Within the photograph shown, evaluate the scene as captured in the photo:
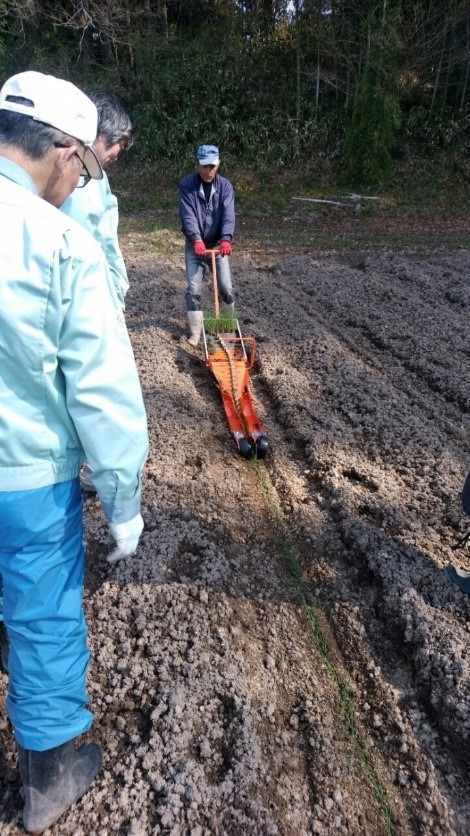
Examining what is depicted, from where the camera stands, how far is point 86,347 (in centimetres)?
180

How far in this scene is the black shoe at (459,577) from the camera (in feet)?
10.5

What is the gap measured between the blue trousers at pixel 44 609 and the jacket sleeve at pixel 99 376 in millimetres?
178

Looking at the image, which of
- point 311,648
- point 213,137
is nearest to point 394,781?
point 311,648

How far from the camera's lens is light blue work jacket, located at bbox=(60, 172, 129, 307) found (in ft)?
12.0

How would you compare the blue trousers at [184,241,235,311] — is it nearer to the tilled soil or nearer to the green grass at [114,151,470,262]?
the tilled soil

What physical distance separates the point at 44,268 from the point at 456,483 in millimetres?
3419

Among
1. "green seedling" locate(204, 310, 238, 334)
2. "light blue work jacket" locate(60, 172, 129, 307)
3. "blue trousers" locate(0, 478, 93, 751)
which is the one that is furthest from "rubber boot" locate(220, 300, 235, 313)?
"blue trousers" locate(0, 478, 93, 751)

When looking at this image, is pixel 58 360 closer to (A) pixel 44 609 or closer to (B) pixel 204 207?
(A) pixel 44 609

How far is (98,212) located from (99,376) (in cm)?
231

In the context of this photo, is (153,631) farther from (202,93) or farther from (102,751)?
(202,93)

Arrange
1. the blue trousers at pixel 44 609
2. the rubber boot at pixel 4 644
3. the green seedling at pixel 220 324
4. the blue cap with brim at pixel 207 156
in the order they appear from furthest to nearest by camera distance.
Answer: the green seedling at pixel 220 324 < the blue cap with brim at pixel 207 156 < the rubber boot at pixel 4 644 < the blue trousers at pixel 44 609

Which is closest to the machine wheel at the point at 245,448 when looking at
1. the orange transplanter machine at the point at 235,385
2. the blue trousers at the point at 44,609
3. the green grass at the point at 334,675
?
the orange transplanter machine at the point at 235,385

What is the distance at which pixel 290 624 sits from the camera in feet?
10.6

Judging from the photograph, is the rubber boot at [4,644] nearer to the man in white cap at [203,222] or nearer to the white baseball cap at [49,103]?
the white baseball cap at [49,103]
